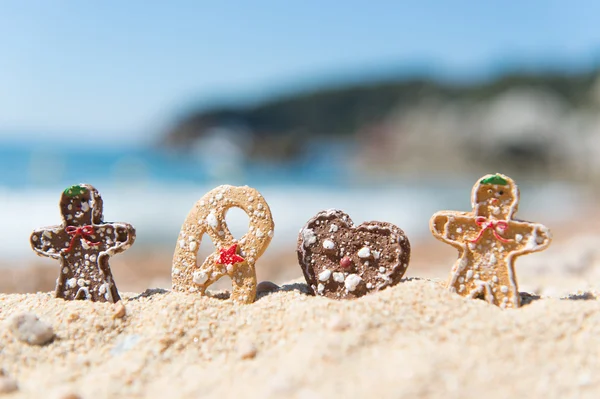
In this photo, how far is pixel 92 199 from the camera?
3.60 meters

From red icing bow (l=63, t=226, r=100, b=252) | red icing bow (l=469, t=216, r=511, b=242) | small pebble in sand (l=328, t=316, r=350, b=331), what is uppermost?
red icing bow (l=469, t=216, r=511, b=242)

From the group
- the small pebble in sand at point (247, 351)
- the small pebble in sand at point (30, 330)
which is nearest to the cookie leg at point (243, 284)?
the small pebble in sand at point (247, 351)

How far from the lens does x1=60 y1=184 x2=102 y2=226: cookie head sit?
3598 millimetres

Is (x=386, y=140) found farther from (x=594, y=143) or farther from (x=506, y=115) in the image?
(x=594, y=143)

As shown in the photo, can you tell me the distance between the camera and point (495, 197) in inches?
136

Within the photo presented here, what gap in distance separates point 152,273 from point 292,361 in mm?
4753

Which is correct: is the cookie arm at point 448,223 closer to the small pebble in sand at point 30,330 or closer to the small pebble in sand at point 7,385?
the small pebble in sand at point 30,330

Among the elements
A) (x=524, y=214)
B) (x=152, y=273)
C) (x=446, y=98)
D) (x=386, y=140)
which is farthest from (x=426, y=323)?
(x=446, y=98)

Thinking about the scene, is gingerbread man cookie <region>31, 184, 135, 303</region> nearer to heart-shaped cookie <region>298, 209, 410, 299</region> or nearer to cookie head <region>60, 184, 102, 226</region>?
cookie head <region>60, 184, 102, 226</region>

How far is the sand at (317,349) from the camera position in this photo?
2.35 metres

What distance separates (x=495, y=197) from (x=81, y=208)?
9.31 feet

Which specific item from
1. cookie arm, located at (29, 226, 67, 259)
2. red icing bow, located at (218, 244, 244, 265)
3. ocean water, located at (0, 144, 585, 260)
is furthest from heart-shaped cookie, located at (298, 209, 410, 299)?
ocean water, located at (0, 144, 585, 260)

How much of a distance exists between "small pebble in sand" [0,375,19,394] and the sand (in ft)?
0.12

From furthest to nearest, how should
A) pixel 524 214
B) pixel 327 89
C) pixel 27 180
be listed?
pixel 327 89 < pixel 27 180 < pixel 524 214
